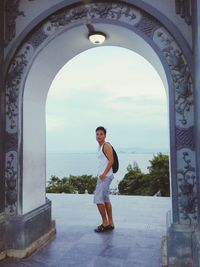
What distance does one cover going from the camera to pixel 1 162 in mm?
3830

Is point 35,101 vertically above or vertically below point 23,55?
below

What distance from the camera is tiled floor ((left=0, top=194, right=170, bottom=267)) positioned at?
138 inches

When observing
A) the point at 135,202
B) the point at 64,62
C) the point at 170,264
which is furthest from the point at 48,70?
the point at 135,202

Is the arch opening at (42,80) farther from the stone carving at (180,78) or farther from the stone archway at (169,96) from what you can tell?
the stone carving at (180,78)

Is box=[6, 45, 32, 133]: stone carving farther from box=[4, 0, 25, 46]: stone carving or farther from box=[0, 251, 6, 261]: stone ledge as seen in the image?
box=[0, 251, 6, 261]: stone ledge

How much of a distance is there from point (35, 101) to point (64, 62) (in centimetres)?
77

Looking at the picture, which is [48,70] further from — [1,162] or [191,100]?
[191,100]

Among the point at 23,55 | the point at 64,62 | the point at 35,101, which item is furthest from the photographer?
the point at 64,62

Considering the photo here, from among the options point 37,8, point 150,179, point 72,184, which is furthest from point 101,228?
point 72,184

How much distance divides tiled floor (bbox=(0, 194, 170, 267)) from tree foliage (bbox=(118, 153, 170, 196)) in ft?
6.18

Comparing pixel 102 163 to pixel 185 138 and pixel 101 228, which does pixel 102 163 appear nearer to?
pixel 101 228

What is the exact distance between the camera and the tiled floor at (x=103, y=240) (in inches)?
138

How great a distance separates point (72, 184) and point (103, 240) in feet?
20.0

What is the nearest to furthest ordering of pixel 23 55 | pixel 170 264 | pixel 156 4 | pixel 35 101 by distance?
pixel 170 264
pixel 156 4
pixel 23 55
pixel 35 101
